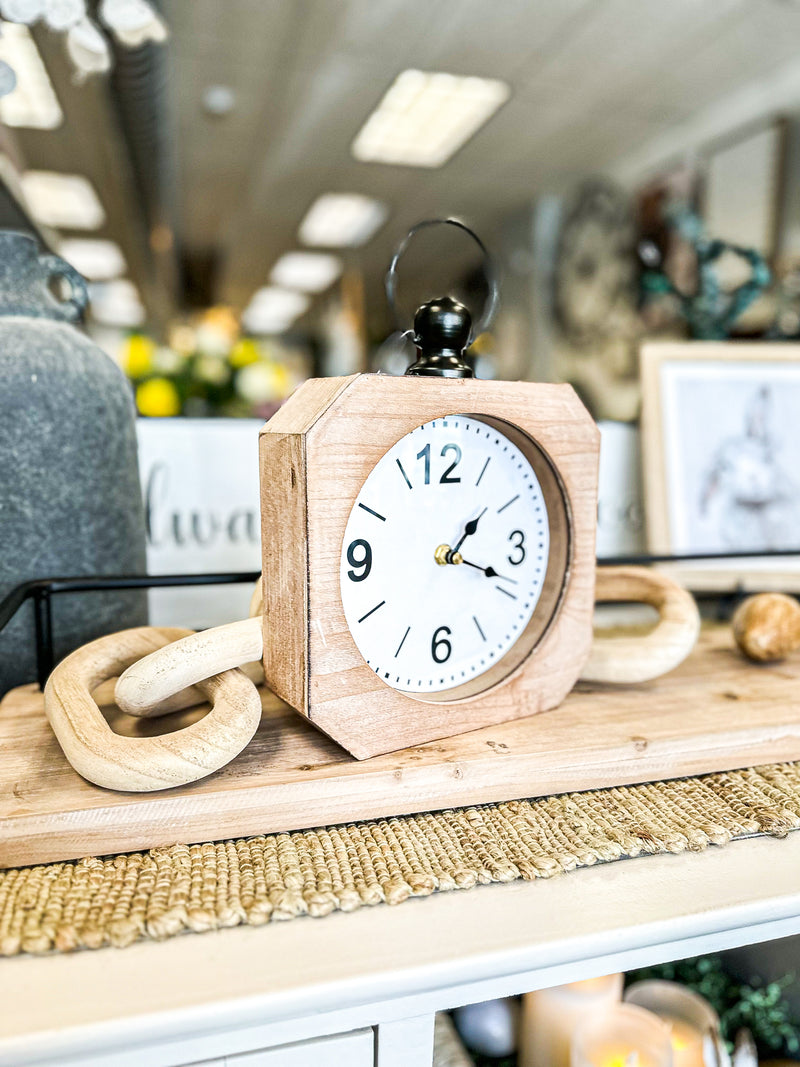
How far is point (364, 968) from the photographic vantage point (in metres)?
0.35

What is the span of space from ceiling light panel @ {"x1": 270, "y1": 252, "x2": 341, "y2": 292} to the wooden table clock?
5.84 m

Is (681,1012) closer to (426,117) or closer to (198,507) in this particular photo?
(198,507)

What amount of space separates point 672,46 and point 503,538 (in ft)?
7.99

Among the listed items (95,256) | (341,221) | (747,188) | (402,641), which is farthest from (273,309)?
(402,641)

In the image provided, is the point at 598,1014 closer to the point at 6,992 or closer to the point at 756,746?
the point at 756,746

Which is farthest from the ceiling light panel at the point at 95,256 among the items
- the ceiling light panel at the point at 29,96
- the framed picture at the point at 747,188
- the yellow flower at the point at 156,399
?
the yellow flower at the point at 156,399

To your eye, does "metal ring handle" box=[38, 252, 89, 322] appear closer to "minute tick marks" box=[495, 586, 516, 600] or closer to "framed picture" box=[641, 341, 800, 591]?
"minute tick marks" box=[495, 586, 516, 600]

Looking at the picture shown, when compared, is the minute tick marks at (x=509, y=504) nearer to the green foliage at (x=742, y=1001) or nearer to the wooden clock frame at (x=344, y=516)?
the wooden clock frame at (x=344, y=516)

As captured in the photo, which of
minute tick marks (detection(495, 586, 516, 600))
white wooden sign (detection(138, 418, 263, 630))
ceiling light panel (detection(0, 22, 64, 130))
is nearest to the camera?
minute tick marks (detection(495, 586, 516, 600))

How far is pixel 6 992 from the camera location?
1.08 ft

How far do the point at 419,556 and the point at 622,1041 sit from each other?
16.9 inches

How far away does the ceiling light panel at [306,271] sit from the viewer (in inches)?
239

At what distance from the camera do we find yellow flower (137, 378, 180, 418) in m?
1.08

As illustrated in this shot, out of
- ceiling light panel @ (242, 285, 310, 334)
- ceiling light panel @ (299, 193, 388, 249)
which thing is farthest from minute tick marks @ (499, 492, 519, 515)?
ceiling light panel @ (242, 285, 310, 334)
